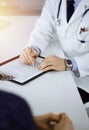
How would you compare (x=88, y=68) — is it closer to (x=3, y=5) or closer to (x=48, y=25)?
(x=48, y=25)

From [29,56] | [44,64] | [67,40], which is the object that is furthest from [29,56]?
[67,40]

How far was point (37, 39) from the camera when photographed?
1.47 m

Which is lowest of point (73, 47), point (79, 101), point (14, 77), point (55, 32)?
point (79, 101)

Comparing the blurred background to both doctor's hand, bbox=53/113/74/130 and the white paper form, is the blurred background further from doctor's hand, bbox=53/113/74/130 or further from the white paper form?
doctor's hand, bbox=53/113/74/130

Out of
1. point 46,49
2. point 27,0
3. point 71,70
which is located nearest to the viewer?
point 71,70

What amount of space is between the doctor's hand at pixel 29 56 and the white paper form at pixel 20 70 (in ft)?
0.07

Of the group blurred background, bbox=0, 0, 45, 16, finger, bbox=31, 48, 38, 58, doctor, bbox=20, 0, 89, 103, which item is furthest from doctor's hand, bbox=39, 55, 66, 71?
blurred background, bbox=0, 0, 45, 16

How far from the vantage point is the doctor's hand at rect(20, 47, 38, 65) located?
1239 mm

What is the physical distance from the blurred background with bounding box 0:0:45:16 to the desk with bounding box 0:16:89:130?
2.95ft

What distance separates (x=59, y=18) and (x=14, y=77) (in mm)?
478

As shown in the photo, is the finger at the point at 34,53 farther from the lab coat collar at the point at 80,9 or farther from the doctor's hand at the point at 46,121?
the doctor's hand at the point at 46,121

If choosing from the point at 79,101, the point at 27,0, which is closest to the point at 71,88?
the point at 79,101

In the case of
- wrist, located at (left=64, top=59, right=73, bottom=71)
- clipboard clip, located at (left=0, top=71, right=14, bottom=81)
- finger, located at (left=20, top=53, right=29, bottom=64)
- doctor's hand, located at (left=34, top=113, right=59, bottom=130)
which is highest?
finger, located at (left=20, top=53, right=29, bottom=64)

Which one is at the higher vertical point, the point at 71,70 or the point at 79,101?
the point at 71,70
